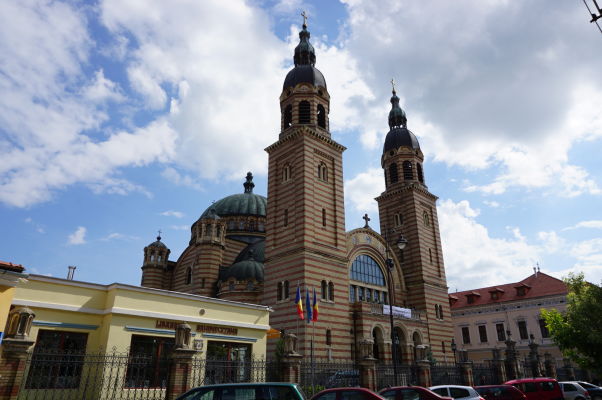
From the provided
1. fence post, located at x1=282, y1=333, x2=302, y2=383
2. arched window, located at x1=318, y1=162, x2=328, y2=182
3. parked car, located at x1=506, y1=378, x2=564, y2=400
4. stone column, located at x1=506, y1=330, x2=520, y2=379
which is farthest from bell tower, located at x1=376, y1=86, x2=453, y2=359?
fence post, located at x1=282, y1=333, x2=302, y2=383

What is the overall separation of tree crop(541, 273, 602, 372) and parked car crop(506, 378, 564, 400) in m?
5.73

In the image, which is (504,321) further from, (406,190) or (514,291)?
(406,190)

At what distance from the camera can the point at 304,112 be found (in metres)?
36.8

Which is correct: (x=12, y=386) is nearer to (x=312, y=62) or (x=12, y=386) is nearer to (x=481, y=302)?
(x=312, y=62)

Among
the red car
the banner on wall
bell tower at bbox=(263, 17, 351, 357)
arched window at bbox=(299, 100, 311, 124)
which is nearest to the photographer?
the red car

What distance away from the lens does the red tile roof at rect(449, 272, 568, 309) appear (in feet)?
146

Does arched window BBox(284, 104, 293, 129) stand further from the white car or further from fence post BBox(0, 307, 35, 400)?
fence post BBox(0, 307, 35, 400)

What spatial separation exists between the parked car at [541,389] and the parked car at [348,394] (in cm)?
1192

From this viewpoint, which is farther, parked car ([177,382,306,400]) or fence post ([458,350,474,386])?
fence post ([458,350,474,386])

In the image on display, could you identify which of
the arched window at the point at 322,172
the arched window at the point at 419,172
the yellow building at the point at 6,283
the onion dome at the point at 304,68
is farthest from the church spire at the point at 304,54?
the yellow building at the point at 6,283

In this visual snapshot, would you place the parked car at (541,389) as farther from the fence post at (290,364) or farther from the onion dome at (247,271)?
the onion dome at (247,271)

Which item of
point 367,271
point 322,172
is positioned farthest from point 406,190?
point 322,172

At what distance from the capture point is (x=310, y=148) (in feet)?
114

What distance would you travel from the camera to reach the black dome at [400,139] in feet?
149
